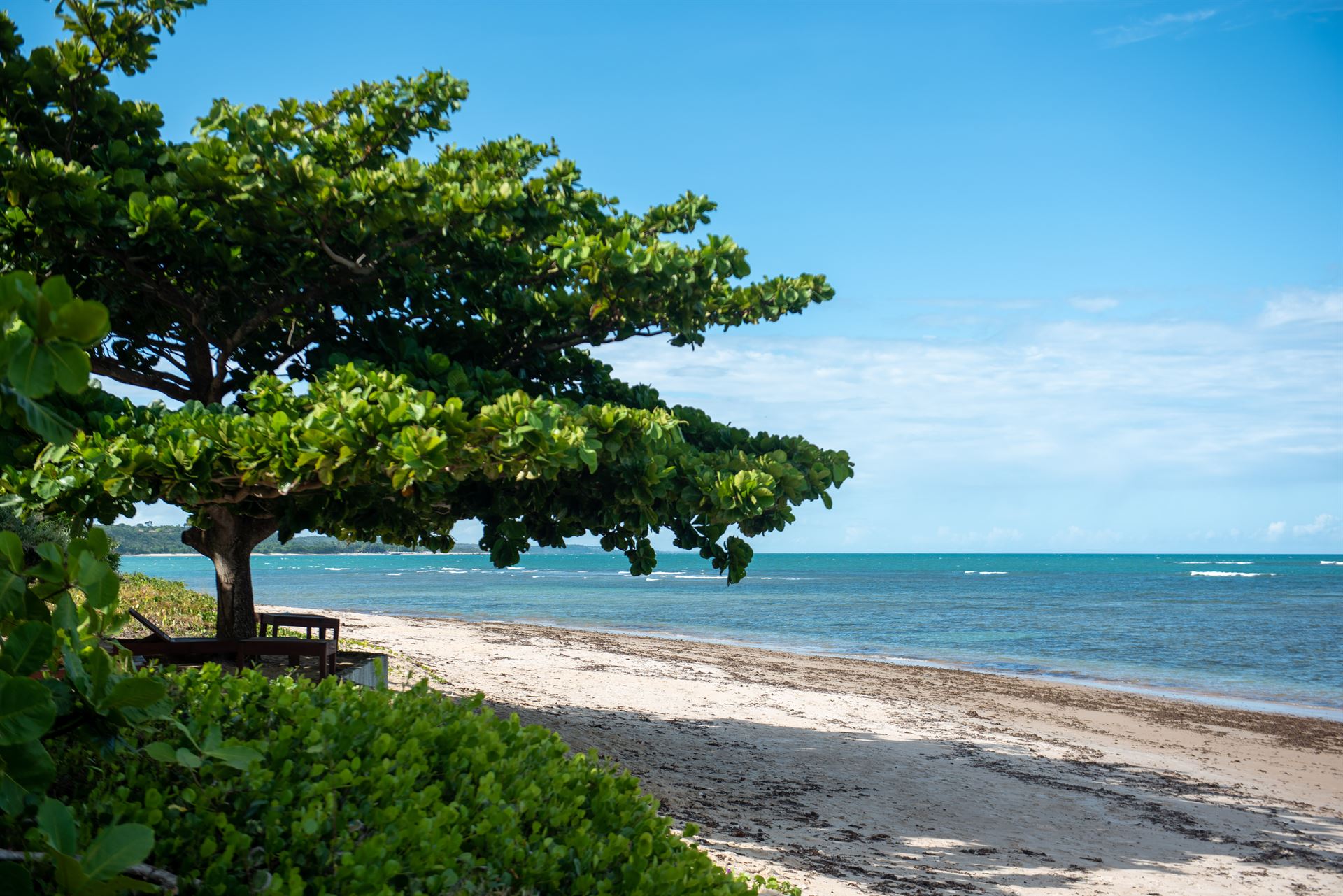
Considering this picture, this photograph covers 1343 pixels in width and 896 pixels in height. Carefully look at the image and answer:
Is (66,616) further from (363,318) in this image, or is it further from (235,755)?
(363,318)

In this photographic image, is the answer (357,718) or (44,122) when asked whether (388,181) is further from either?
(357,718)

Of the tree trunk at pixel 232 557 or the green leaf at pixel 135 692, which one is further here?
the tree trunk at pixel 232 557

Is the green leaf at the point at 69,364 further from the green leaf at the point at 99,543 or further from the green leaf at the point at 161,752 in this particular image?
the green leaf at the point at 161,752

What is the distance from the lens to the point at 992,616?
156 feet

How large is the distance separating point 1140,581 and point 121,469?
3661 inches

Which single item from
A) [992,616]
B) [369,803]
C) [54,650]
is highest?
[54,650]

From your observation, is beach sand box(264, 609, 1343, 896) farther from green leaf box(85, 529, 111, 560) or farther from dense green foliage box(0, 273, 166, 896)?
green leaf box(85, 529, 111, 560)

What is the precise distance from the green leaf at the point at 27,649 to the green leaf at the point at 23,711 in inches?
5.3

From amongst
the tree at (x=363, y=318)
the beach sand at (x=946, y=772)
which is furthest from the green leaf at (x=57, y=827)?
the beach sand at (x=946, y=772)

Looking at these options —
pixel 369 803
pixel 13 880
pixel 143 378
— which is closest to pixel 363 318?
pixel 143 378

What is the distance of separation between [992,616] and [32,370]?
163 ft

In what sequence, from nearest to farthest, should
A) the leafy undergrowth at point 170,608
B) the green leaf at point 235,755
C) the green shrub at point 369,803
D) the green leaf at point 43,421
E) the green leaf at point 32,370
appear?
1. the green leaf at point 32,370
2. the green leaf at point 43,421
3. the green leaf at point 235,755
4. the green shrub at point 369,803
5. the leafy undergrowth at point 170,608

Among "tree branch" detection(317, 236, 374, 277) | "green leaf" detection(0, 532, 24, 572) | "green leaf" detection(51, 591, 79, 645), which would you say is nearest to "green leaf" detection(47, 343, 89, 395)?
"green leaf" detection(0, 532, 24, 572)

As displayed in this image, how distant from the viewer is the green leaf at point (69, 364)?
1652mm
